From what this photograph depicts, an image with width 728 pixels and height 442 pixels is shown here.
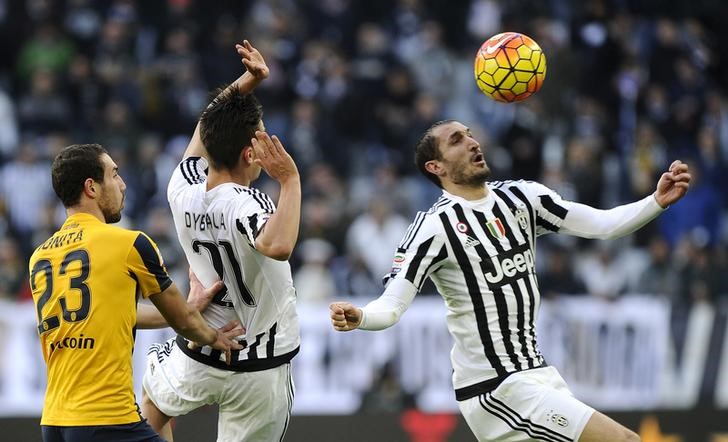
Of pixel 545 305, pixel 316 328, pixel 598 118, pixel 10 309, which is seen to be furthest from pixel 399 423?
pixel 598 118

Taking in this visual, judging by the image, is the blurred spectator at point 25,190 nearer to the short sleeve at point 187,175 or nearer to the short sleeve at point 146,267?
the short sleeve at point 187,175

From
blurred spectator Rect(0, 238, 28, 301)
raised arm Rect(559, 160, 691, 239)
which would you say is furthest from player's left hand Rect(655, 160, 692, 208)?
blurred spectator Rect(0, 238, 28, 301)

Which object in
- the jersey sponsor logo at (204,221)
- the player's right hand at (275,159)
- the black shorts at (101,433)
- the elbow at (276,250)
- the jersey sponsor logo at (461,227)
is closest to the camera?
the black shorts at (101,433)

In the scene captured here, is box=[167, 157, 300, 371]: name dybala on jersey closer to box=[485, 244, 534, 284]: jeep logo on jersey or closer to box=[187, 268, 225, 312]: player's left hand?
box=[187, 268, 225, 312]: player's left hand

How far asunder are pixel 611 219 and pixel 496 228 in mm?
661

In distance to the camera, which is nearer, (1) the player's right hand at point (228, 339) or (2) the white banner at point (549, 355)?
(1) the player's right hand at point (228, 339)

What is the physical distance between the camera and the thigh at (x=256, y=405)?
6.02 metres

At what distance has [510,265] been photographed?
6.48 meters

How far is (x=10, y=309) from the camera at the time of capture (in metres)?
11.4

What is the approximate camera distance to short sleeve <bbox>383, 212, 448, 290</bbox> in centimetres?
639

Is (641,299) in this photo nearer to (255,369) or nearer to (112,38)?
(255,369)

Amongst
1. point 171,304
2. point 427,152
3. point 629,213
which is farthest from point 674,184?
point 171,304

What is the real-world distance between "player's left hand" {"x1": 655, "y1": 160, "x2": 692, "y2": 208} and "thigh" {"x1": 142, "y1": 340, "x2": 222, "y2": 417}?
260 cm

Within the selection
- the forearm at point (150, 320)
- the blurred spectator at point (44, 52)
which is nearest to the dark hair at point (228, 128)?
the forearm at point (150, 320)
